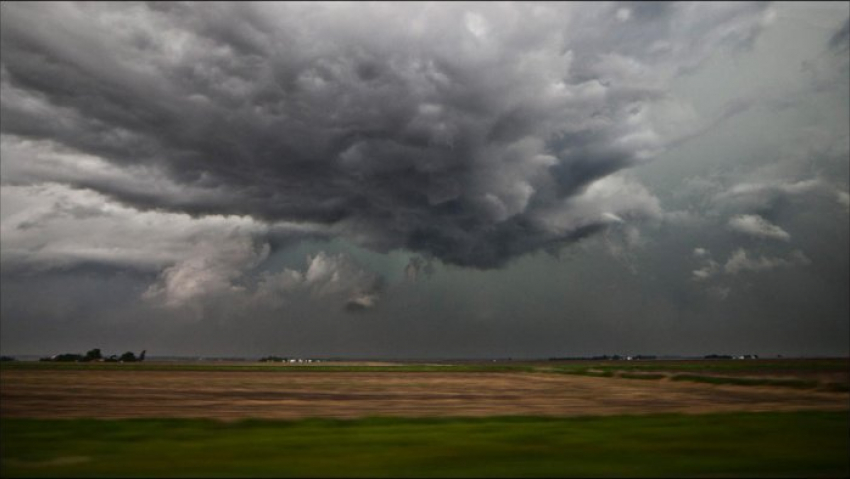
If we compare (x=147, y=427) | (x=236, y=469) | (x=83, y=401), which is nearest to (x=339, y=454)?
(x=236, y=469)

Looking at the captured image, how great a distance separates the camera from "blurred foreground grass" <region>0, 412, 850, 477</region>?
49.1 feet

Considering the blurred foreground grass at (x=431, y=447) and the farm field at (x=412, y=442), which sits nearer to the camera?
the blurred foreground grass at (x=431, y=447)

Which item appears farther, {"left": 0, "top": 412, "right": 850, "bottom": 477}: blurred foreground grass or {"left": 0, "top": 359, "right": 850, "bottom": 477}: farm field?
{"left": 0, "top": 359, "right": 850, "bottom": 477}: farm field

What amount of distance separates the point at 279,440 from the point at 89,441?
6288 mm

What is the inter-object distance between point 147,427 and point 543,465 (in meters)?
→ 16.3

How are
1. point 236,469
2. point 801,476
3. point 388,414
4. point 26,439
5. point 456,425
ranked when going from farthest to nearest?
1. point 388,414
2. point 456,425
3. point 26,439
4. point 236,469
5. point 801,476

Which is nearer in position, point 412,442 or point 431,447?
point 431,447

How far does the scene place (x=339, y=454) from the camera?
56.7 ft

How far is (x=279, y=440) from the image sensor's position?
19922 millimetres

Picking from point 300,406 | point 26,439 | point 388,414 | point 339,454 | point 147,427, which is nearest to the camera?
point 339,454

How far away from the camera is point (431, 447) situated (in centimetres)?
1877

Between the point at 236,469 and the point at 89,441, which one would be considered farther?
the point at 89,441

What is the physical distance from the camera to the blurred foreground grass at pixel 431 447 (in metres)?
15.0

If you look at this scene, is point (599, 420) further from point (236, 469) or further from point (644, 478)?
point (236, 469)
